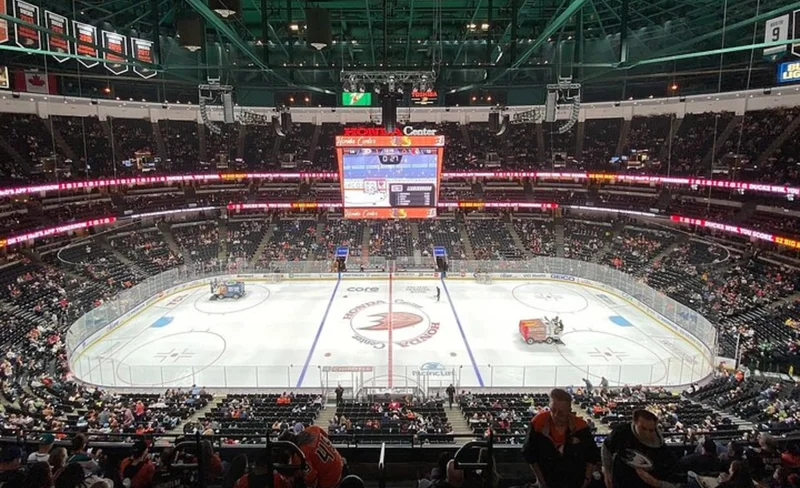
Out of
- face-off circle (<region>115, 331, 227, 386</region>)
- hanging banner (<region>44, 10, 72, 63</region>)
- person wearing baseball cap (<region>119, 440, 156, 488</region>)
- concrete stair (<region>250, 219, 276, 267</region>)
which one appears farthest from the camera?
concrete stair (<region>250, 219, 276, 267</region>)

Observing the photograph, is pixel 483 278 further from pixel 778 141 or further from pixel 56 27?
pixel 56 27

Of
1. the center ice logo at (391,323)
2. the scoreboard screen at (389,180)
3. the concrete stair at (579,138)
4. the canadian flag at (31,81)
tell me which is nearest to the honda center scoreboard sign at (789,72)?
the scoreboard screen at (389,180)

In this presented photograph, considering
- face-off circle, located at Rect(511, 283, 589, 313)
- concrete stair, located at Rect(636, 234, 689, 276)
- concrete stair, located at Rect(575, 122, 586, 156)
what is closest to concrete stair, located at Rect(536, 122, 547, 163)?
concrete stair, located at Rect(575, 122, 586, 156)

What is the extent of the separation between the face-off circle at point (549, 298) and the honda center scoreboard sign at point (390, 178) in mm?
10248

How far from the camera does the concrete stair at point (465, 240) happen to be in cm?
3840

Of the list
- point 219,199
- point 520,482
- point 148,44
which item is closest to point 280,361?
point 148,44

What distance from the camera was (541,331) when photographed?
2275cm

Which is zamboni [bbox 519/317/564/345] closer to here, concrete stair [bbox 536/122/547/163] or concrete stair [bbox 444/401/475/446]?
concrete stair [bbox 444/401/475/446]

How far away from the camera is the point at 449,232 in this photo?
41156mm

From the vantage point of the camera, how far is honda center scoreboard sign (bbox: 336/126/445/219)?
23.2 metres

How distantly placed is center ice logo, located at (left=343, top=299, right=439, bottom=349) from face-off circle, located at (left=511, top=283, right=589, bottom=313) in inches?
A: 284

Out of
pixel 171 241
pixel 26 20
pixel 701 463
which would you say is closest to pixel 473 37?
pixel 26 20

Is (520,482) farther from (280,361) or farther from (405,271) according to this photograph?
(405,271)

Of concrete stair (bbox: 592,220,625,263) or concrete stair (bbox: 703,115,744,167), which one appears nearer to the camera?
concrete stair (bbox: 703,115,744,167)
